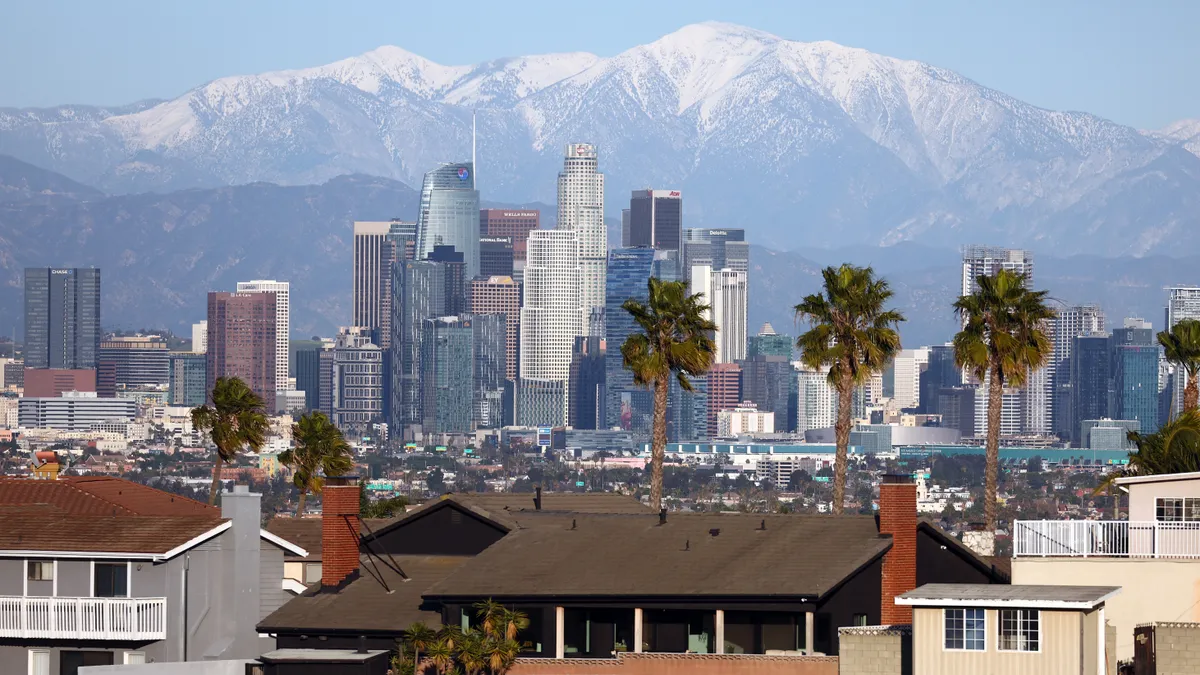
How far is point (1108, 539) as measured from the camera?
50469 millimetres

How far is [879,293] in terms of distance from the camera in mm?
83938

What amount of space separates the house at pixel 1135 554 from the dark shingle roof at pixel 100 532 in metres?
19.0

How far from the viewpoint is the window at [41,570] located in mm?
57188

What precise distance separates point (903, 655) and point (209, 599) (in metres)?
18.4

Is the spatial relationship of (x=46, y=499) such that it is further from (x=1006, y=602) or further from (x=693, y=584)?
(x=1006, y=602)

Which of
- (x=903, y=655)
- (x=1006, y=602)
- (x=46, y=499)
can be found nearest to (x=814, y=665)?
(x=903, y=655)

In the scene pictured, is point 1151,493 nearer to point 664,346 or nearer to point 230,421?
point 664,346

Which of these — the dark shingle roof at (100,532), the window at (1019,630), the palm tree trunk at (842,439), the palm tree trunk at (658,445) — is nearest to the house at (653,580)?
the dark shingle roof at (100,532)

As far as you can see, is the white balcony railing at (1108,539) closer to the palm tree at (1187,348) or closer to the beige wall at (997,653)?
the beige wall at (997,653)

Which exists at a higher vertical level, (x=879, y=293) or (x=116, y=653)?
(x=879, y=293)

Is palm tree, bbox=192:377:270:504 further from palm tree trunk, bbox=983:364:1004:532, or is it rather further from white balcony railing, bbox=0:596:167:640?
white balcony railing, bbox=0:596:167:640

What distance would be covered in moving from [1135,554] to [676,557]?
994 centimetres

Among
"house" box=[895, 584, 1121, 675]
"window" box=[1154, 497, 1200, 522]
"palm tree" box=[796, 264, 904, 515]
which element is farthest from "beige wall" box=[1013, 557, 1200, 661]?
"palm tree" box=[796, 264, 904, 515]

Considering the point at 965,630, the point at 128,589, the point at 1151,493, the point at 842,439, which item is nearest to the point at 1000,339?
the point at 842,439
